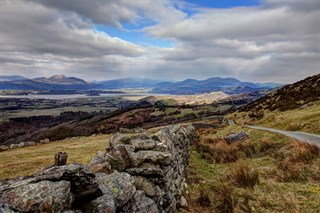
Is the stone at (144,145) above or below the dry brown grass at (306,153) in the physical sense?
above

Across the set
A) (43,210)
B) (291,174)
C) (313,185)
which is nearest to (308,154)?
(291,174)

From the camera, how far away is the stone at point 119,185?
24.1ft

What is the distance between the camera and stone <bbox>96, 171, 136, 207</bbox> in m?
7.34

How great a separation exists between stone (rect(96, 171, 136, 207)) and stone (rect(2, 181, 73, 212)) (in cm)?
161

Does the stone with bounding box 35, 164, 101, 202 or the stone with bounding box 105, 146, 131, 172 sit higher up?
the stone with bounding box 35, 164, 101, 202

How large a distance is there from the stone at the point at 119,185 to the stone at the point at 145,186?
2.81 ft

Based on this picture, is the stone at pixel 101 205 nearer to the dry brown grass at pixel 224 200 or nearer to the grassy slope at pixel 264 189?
the grassy slope at pixel 264 189

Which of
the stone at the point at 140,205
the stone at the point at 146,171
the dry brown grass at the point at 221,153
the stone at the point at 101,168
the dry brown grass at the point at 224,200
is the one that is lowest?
the dry brown grass at the point at 221,153

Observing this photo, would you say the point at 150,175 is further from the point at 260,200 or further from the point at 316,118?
the point at 316,118

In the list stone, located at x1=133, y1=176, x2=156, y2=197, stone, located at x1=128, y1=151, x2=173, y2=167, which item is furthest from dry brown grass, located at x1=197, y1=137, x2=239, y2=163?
stone, located at x1=133, y1=176, x2=156, y2=197

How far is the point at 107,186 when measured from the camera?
7.52m

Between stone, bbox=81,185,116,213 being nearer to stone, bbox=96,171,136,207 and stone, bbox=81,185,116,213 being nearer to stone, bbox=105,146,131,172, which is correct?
stone, bbox=96,171,136,207

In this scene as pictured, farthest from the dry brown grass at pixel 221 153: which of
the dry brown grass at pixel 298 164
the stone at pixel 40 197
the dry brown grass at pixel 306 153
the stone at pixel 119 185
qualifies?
the stone at pixel 40 197

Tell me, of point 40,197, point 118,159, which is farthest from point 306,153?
point 40,197
